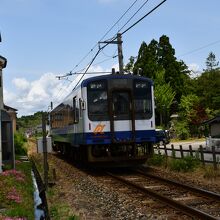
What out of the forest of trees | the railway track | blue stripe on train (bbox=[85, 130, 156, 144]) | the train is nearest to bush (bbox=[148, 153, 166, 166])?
the train

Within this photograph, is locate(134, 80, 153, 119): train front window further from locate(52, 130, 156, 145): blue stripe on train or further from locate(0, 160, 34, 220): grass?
locate(0, 160, 34, 220): grass

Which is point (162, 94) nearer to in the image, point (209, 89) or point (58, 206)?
point (209, 89)

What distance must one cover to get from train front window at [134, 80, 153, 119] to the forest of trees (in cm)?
3974

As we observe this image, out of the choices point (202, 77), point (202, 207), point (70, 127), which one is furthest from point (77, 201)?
point (202, 77)

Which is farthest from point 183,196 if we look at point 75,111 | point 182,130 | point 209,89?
point 209,89

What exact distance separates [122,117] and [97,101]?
1053mm

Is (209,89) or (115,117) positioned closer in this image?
(115,117)

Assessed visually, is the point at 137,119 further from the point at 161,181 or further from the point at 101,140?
the point at 161,181

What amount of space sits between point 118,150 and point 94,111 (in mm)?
1751

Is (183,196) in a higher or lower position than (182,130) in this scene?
lower

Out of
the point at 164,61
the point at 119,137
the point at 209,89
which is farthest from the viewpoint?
the point at 164,61

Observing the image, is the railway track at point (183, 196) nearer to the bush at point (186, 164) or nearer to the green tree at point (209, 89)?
the bush at point (186, 164)

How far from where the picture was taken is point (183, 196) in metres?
12.1

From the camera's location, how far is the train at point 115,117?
18.0 meters
